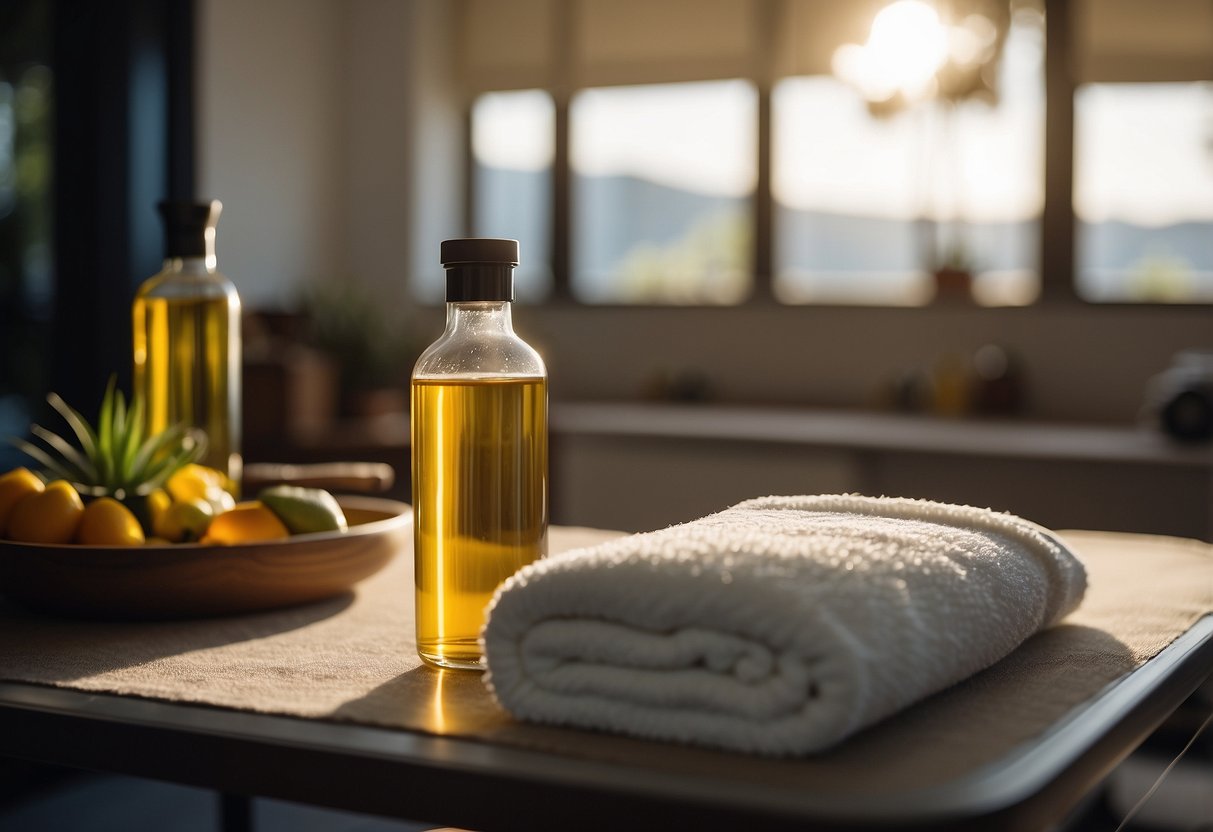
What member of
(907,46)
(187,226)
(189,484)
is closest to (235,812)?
(189,484)

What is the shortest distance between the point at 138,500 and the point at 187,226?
232 mm

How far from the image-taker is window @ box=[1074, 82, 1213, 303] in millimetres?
3398

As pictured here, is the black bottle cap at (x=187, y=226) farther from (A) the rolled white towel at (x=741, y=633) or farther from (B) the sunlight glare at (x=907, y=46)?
(B) the sunlight glare at (x=907, y=46)

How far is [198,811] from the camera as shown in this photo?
2.36m

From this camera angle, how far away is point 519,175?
436 centimetres

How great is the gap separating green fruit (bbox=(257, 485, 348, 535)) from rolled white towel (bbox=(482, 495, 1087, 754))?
35 cm

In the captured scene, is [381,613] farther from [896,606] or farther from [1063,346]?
[1063,346]

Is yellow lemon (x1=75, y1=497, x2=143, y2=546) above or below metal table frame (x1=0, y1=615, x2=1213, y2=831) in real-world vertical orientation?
above

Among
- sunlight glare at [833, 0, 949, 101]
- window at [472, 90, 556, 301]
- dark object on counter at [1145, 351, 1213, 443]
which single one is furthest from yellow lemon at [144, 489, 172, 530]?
window at [472, 90, 556, 301]

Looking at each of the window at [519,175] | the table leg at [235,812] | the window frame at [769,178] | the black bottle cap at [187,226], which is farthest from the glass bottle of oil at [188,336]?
the window at [519,175]

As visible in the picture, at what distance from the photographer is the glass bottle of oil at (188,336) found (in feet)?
3.34

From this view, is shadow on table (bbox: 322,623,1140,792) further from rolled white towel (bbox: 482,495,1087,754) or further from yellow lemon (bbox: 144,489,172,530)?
yellow lemon (bbox: 144,489,172,530)

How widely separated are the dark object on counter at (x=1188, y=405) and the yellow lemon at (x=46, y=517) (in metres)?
2.42

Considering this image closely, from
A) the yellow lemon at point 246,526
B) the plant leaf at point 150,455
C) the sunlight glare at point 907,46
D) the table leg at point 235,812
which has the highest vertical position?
the sunlight glare at point 907,46
